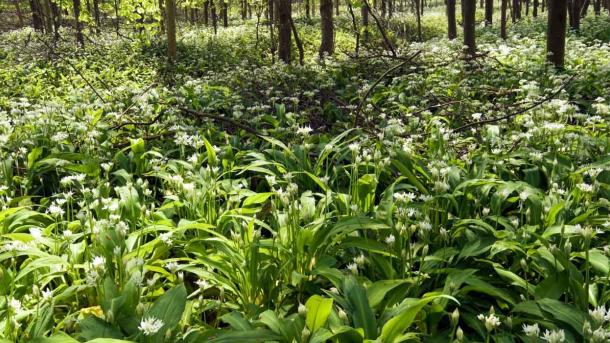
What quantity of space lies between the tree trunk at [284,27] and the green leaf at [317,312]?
368 inches

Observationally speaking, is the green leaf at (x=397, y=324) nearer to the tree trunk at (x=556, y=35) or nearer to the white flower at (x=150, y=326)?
the white flower at (x=150, y=326)

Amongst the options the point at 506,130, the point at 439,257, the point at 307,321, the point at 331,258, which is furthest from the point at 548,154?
the point at 307,321

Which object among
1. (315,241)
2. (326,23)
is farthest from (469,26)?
(315,241)

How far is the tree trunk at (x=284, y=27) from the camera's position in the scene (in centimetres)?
1048

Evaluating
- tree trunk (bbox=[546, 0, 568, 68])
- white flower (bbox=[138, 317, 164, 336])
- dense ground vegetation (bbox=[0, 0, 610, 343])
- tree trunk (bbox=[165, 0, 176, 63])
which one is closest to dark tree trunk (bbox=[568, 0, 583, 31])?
tree trunk (bbox=[546, 0, 568, 68])

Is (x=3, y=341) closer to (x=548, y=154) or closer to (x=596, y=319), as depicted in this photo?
(x=596, y=319)

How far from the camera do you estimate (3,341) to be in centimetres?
186

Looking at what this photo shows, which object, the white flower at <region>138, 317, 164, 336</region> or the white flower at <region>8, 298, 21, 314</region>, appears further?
A: the white flower at <region>8, 298, 21, 314</region>

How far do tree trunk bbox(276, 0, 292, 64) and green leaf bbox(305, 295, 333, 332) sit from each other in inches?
368

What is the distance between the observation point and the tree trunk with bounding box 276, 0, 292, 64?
34.4ft

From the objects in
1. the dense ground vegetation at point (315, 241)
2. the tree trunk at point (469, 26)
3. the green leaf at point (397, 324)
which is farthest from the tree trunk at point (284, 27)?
the green leaf at point (397, 324)

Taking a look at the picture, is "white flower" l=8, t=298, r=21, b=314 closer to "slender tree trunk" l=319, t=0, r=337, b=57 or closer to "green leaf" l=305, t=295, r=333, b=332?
"green leaf" l=305, t=295, r=333, b=332

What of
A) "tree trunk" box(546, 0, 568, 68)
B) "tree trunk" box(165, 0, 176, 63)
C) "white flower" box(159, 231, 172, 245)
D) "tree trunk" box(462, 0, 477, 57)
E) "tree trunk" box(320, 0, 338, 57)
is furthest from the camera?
"tree trunk" box(165, 0, 176, 63)

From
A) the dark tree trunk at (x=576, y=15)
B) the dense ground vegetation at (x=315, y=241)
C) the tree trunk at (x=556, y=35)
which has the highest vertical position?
the dark tree trunk at (x=576, y=15)
